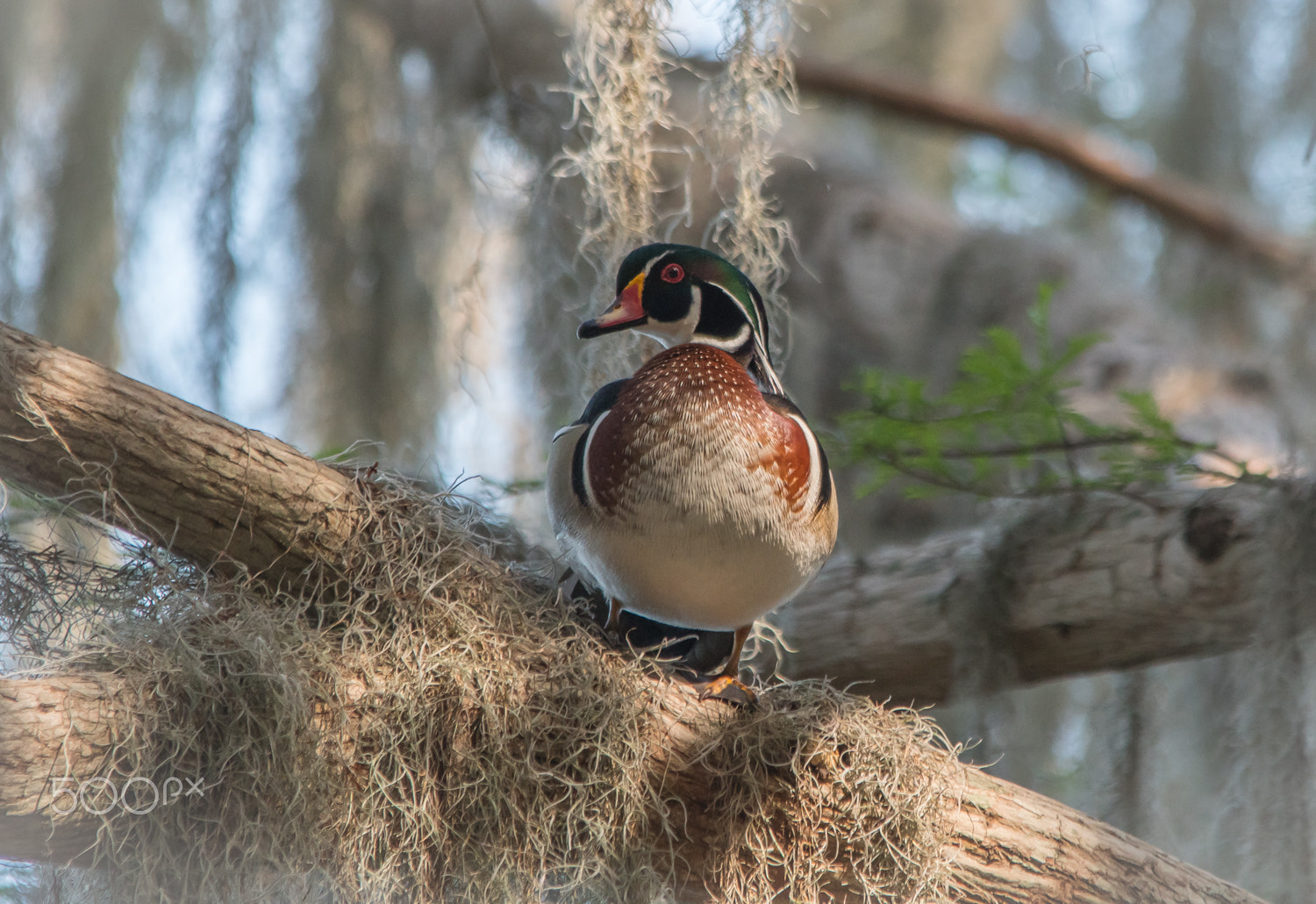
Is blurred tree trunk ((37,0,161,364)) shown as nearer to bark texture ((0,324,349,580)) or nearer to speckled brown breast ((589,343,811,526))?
bark texture ((0,324,349,580))

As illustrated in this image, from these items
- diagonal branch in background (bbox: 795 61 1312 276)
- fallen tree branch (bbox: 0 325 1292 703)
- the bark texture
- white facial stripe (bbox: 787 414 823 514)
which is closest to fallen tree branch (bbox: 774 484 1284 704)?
fallen tree branch (bbox: 0 325 1292 703)

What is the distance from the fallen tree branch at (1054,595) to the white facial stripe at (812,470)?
30.1 inches

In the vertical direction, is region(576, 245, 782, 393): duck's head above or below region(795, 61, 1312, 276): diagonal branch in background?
below

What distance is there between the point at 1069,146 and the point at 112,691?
366 centimetres

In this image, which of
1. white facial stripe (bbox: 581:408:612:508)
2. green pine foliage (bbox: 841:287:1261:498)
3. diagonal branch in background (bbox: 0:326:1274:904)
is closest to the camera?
diagonal branch in background (bbox: 0:326:1274:904)

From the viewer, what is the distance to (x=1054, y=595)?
230 centimetres

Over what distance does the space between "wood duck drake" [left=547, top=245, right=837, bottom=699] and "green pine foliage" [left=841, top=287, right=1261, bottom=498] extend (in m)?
0.60

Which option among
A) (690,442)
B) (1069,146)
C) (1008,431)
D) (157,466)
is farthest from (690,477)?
(1069,146)

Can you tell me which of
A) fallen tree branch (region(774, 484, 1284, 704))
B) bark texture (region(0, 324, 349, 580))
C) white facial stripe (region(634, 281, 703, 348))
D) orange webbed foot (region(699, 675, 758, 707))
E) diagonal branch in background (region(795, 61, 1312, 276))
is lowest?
bark texture (region(0, 324, 349, 580))

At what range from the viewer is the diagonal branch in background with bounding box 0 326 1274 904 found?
4.33 ft

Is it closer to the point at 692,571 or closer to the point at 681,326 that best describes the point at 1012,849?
the point at 692,571

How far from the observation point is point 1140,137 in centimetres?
582

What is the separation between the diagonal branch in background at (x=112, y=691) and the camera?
1.32 metres

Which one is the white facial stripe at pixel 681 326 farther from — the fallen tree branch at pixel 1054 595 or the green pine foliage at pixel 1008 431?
the fallen tree branch at pixel 1054 595
